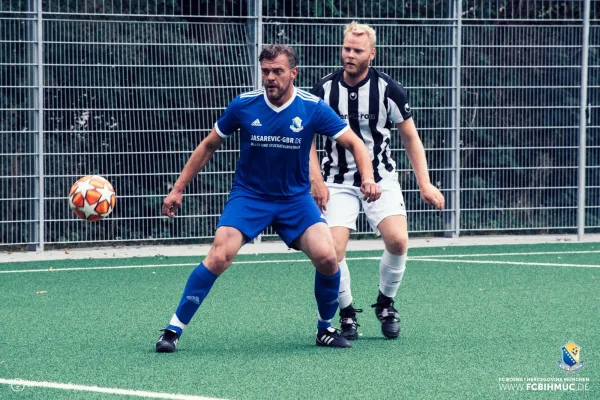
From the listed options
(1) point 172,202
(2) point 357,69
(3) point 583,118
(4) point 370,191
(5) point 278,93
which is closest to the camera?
(4) point 370,191

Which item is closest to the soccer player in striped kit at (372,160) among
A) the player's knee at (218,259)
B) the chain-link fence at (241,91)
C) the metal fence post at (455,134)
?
the player's knee at (218,259)

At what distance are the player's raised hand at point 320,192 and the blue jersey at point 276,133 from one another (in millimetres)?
167

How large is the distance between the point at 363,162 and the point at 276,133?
57 centimetres

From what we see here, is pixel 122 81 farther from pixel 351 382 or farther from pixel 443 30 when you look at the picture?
pixel 351 382

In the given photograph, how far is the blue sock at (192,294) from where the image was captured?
6945mm

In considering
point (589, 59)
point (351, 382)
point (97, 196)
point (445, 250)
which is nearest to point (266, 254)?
point (445, 250)

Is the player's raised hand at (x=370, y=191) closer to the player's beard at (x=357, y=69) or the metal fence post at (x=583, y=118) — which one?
the player's beard at (x=357, y=69)

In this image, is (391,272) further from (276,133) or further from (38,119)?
(38,119)

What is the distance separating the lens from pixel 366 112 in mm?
7598

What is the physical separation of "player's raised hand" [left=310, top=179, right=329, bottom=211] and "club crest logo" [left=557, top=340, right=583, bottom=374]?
1.77 meters

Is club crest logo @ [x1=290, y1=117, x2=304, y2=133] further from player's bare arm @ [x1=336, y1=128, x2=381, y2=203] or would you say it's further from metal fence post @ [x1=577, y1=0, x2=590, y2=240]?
metal fence post @ [x1=577, y1=0, x2=590, y2=240]

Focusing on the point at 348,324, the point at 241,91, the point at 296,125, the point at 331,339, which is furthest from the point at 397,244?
the point at 241,91

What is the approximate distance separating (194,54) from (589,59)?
492cm

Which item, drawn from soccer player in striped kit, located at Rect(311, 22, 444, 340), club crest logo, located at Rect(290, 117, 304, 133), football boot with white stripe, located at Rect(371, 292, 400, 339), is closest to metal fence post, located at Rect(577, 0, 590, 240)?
soccer player in striped kit, located at Rect(311, 22, 444, 340)
